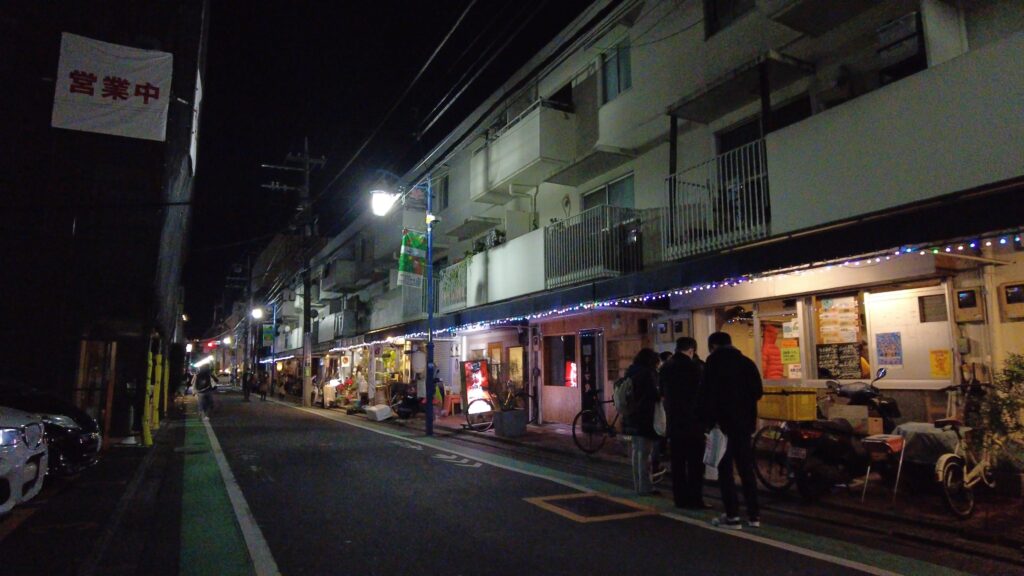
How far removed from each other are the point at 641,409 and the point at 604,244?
6.38 metres

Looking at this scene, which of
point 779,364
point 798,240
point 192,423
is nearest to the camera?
point 798,240

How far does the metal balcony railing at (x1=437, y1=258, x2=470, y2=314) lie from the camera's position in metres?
20.7

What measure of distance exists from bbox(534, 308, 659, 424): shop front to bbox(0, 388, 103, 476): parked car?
30.2 ft

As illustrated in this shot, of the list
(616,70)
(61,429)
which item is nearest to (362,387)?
(616,70)

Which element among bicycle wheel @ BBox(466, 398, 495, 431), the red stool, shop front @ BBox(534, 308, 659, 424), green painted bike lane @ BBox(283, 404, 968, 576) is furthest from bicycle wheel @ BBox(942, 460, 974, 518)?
bicycle wheel @ BBox(466, 398, 495, 431)

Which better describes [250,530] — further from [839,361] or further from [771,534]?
[839,361]

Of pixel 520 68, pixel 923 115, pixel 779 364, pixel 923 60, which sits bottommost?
pixel 779 364

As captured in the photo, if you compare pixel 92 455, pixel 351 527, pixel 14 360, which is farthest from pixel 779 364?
pixel 14 360

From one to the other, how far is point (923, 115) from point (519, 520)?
688cm

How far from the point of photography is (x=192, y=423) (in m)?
21.5

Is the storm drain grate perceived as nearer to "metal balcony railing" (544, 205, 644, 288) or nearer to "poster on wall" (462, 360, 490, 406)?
"metal balcony railing" (544, 205, 644, 288)

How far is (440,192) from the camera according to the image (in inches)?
997

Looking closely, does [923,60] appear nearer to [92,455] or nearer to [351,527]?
[351,527]

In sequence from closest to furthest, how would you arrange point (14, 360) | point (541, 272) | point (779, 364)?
point (779, 364), point (14, 360), point (541, 272)
